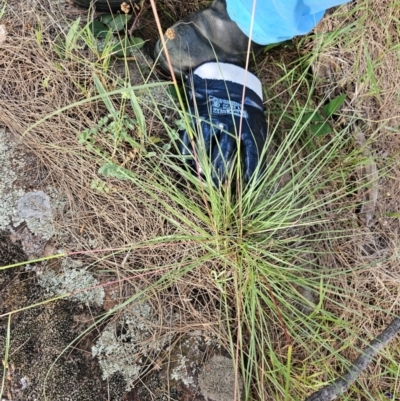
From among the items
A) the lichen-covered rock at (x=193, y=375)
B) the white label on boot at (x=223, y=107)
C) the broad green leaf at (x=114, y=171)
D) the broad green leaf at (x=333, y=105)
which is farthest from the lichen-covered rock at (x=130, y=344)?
the broad green leaf at (x=333, y=105)

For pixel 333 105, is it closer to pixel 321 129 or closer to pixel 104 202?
pixel 321 129

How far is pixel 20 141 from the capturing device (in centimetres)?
124

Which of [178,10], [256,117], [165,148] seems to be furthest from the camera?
[178,10]

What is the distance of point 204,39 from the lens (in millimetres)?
1414

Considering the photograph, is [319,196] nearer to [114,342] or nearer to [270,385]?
[270,385]

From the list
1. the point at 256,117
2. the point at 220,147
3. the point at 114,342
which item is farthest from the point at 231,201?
the point at 114,342

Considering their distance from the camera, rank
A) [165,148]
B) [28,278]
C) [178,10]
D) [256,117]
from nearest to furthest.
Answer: [28,278], [165,148], [256,117], [178,10]

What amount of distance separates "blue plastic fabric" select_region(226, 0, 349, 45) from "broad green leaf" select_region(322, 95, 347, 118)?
27 centimetres

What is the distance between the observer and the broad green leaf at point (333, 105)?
1441 millimetres

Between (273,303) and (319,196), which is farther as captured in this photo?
(319,196)

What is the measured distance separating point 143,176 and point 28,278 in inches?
15.5

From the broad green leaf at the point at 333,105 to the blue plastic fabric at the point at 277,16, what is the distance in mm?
271

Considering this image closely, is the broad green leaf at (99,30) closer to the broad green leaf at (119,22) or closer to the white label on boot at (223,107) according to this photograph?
the broad green leaf at (119,22)

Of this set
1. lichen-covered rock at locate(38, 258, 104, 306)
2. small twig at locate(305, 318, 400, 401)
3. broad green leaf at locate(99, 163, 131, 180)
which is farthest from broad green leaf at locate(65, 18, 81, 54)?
small twig at locate(305, 318, 400, 401)
